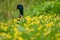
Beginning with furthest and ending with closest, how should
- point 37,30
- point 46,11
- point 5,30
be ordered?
point 46,11
point 5,30
point 37,30

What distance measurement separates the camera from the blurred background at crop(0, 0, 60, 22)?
13000 millimetres

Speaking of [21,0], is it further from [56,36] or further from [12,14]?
[56,36]

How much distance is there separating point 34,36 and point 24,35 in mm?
197

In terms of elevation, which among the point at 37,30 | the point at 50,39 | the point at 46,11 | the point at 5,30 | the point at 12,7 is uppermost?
the point at 12,7

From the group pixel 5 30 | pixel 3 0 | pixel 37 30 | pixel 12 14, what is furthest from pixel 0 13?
pixel 37 30

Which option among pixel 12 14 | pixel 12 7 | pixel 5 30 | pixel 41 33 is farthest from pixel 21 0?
pixel 41 33

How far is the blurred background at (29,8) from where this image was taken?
42.7ft

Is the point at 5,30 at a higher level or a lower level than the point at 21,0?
lower

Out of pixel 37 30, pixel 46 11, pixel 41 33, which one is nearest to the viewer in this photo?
pixel 41 33

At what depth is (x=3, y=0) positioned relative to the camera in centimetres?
1527

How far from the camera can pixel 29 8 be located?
48.1 feet

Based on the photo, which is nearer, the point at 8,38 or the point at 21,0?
the point at 8,38

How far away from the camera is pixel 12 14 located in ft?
45.1

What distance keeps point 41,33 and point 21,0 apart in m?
10.4
